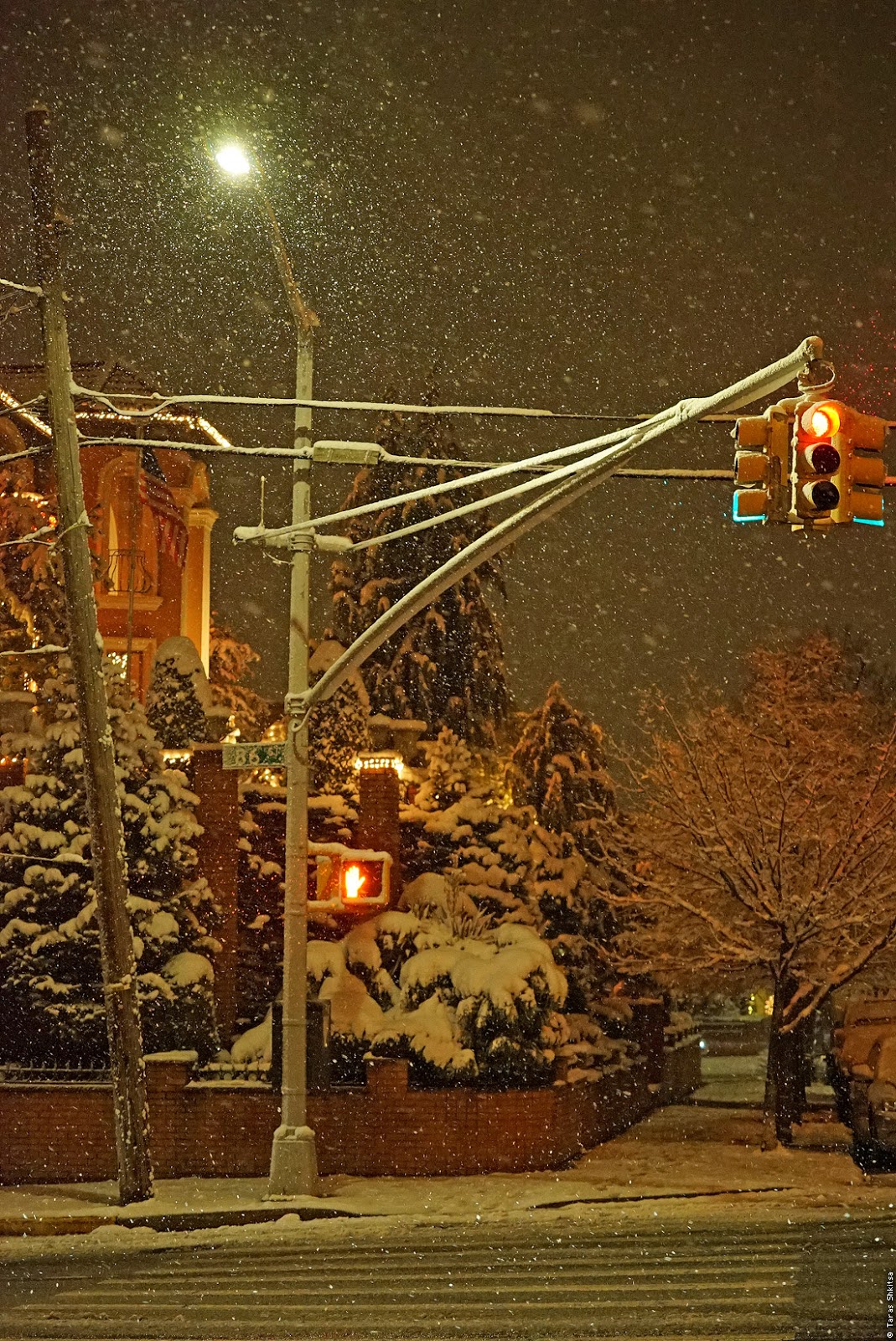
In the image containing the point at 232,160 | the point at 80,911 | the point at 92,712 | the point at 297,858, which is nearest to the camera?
the point at 232,160

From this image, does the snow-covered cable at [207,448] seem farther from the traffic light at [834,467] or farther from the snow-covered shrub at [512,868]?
the snow-covered shrub at [512,868]

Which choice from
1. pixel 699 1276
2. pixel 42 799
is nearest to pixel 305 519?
pixel 42 799

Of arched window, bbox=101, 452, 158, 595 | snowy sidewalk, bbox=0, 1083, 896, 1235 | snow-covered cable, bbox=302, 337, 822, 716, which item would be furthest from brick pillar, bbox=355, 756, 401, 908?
arched window, bbox=101, 452, 158, 595

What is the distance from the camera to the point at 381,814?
23.6 meters

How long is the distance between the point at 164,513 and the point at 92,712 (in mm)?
21839

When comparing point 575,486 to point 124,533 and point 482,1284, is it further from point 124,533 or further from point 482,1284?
point 124,533

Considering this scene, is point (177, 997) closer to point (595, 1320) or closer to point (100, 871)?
point (100, 871)

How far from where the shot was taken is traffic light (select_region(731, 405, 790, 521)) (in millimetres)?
11188

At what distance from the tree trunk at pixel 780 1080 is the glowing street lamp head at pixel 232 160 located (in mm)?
13363

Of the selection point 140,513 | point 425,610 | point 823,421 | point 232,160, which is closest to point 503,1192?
point 823,421

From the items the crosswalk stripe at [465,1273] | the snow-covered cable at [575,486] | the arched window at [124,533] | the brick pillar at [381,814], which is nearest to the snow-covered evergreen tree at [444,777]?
the brick pillar at [381,814]

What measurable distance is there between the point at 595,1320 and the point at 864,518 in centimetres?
552

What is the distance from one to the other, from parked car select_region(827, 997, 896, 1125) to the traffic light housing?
7.88 m

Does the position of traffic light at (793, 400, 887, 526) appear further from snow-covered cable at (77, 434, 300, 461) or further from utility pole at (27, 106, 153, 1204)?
utility pole at (27, 106, 153, 1204)
